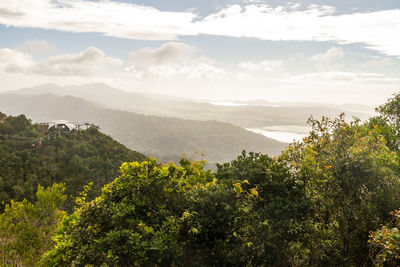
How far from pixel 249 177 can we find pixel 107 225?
5.18 metres

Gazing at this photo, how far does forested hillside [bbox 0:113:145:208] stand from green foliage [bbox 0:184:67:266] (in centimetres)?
2213

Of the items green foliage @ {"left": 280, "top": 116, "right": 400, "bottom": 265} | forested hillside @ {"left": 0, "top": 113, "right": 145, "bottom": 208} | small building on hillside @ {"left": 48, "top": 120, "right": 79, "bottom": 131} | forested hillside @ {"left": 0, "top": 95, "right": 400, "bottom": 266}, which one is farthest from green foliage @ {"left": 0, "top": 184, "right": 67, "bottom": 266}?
small building on hillside @ {"left": 48, "top": 120, "right": 79, "bottom": 131}

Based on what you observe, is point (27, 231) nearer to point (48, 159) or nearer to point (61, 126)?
point (48, 159)

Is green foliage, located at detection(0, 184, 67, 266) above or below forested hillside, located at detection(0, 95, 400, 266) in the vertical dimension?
below

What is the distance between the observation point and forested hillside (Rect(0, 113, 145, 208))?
34938 millimetres

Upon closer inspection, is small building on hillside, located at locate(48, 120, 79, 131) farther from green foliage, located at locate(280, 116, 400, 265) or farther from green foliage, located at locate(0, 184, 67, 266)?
green foliage, located at locate(280, 116, 400, 265)

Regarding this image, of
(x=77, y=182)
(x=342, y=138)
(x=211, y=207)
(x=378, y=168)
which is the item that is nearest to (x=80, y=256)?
(x=211, y=207)

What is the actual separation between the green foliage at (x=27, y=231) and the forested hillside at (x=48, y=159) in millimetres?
22125

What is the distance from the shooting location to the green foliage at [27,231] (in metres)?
11.6

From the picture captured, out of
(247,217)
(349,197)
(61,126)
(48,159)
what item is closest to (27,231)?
(247,217)

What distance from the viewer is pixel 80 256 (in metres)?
7.15

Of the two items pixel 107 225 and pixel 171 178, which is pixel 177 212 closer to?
pixel 171 178

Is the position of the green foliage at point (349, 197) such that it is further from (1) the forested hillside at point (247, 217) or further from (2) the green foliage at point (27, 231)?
(2) the green foliage at point (27, 231)

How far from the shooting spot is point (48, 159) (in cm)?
4159
